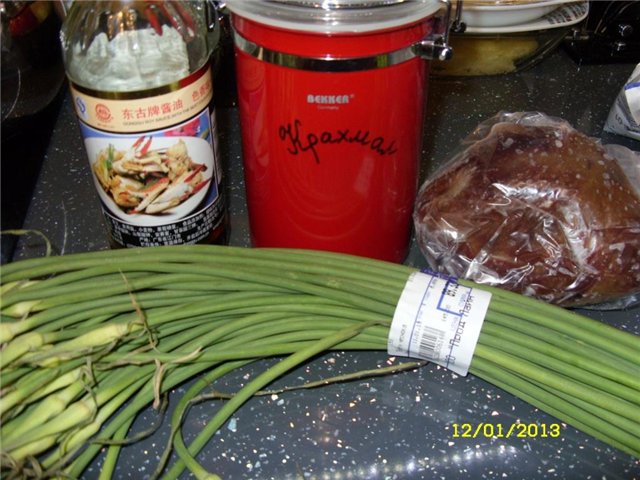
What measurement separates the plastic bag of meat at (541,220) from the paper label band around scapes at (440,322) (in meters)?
0.08

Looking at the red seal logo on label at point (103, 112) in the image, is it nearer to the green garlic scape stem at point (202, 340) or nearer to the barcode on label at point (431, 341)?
the green garlic scape stem at point (202, 340)

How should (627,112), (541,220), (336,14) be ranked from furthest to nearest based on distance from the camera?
(627,112) < (541,220) < (336,14)

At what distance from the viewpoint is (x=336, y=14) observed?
1.77 feet

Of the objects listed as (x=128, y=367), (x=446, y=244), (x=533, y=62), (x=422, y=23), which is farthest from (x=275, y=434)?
(x=533, y=62)

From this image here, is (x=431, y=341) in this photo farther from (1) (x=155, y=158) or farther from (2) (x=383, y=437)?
(1) (x=155, y=158)

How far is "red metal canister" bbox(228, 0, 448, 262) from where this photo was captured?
0.55 m

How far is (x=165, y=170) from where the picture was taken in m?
0.62

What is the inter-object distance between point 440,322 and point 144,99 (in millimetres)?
332

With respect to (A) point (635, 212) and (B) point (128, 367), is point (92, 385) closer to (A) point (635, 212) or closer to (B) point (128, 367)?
(B) point (128, 367)

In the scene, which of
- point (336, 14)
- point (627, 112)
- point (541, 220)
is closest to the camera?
point (336, 14)

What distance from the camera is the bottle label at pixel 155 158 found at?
1.93 ft

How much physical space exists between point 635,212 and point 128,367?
0.51m
